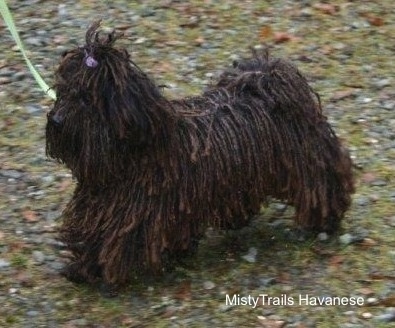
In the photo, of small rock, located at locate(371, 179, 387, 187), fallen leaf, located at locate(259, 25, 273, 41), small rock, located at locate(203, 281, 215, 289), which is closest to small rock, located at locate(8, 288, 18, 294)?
small rock, located at locate(203, 281, 215, 289)

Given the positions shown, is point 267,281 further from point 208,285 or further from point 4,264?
point 4,264

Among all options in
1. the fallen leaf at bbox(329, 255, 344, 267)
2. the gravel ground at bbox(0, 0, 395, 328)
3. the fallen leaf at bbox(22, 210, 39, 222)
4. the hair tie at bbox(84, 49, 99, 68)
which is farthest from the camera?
the fallen leaf at bbox(22, 210, 39, 222)

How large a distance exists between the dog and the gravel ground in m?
0.17

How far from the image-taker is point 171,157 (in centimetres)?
483

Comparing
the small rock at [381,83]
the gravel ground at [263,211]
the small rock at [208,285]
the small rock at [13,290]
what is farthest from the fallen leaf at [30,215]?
the small rock at [381,83]

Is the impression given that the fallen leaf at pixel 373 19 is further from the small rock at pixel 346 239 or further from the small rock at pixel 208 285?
the small rock at pixel 208 285

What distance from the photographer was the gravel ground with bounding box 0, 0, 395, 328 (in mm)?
4848

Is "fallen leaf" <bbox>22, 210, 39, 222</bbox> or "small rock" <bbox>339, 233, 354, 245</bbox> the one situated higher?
"fallen leaf" <bbox>22, 210, 39, 222</bbox>

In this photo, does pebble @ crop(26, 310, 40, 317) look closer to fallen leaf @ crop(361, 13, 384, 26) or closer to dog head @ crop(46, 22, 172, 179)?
dog head @ crop(46, 22, 172, 179)

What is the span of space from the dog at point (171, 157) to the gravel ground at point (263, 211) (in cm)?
17

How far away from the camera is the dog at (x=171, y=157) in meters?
4.62

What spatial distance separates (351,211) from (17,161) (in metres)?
2.17

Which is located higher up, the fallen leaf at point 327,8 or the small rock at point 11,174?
the fallen leaf at point 327,8

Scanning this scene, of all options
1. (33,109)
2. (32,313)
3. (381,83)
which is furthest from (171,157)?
(381,83)
